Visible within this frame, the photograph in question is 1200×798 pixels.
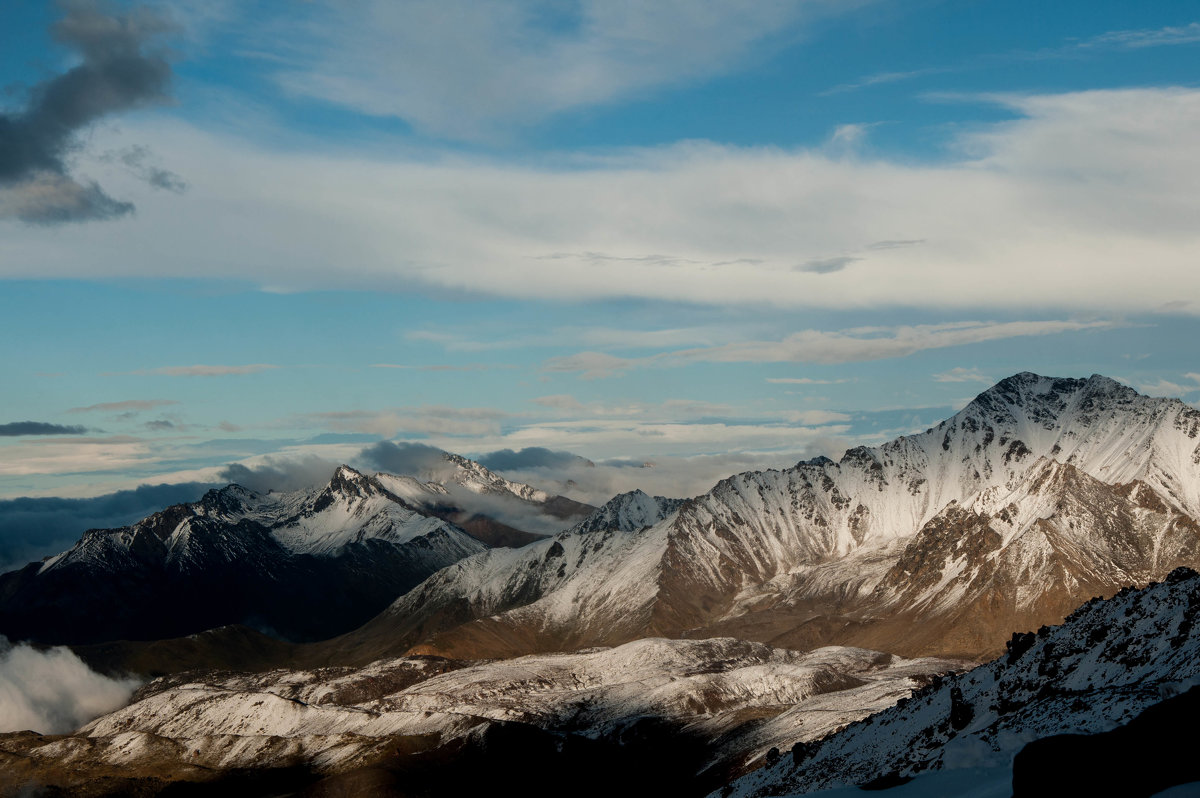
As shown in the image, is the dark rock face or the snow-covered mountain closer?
the dark rock face

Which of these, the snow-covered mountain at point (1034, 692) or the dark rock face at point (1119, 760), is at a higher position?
the dark rock face at point (1119, 760)

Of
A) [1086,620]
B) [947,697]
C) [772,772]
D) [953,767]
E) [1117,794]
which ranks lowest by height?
[772,772]

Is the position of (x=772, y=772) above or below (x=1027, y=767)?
below

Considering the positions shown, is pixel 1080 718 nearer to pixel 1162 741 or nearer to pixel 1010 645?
pixel 1162 741

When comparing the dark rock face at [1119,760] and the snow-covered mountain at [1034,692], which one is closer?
the dark rock face at [1119,760]

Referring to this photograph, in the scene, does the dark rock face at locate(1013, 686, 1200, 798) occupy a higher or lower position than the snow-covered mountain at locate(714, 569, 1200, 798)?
higher

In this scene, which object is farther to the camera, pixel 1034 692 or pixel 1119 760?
pixel 1034 692

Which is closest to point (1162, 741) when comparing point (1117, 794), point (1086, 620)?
point (1117, 794)

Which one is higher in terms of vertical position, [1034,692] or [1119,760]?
[1119,760]
